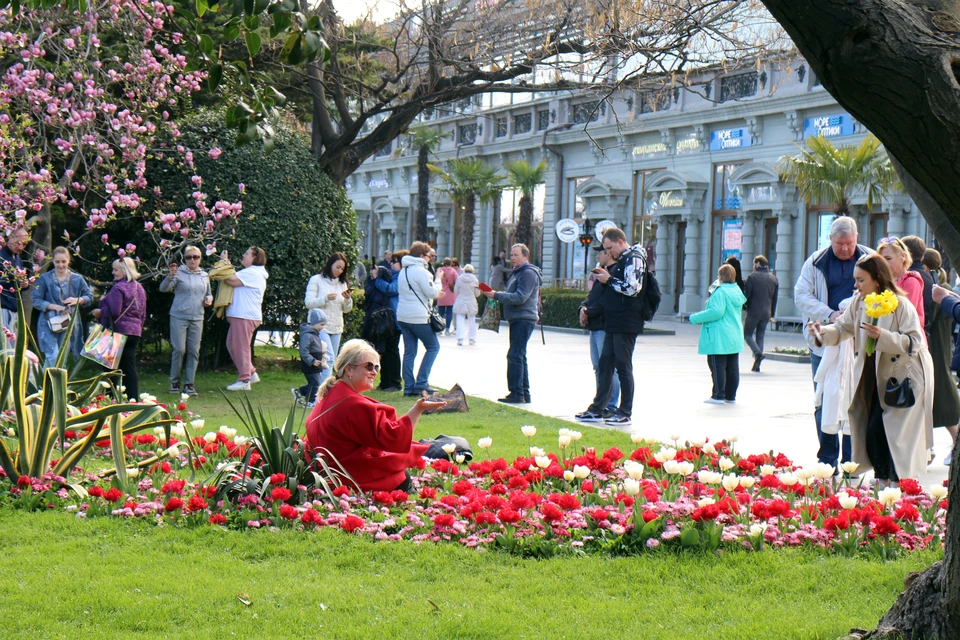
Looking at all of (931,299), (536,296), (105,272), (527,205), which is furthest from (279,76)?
(527,205)

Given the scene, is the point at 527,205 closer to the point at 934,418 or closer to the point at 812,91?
the point at 812,91

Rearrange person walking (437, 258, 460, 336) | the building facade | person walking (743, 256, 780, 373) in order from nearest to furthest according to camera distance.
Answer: person walking (743, 256, 780, 373), person walking (437, 258, 460, 336), the building facade

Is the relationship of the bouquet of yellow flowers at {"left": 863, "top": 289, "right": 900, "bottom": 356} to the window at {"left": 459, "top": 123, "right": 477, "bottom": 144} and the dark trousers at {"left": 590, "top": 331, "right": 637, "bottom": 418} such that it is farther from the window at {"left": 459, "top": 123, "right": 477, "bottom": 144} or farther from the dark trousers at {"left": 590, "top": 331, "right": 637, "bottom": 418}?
the window at {"left": 459, "top": 123, "right": 477, "bottom": 144}

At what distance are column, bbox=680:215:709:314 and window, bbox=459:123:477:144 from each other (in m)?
15.4

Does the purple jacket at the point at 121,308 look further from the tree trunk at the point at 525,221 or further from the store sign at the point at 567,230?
the tree trunk at the point at 525,221

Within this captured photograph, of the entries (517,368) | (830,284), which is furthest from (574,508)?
(517,368)

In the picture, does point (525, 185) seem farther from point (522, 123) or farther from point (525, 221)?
point (522, 123)

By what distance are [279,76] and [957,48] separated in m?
15.6

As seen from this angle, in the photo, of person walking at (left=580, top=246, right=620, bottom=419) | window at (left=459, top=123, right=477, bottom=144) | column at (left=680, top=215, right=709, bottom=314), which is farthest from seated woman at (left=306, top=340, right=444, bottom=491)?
window at (left=459, top=123, right=477, bottom=144)

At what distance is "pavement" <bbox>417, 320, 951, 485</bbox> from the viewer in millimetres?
10312

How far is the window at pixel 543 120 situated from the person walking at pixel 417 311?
104ft

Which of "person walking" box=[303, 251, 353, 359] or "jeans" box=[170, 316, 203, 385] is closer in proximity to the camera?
"jeans" box=[170, 316, 203, 385]

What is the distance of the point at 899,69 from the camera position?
2.87 meters

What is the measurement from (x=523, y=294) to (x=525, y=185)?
31.9 metres
